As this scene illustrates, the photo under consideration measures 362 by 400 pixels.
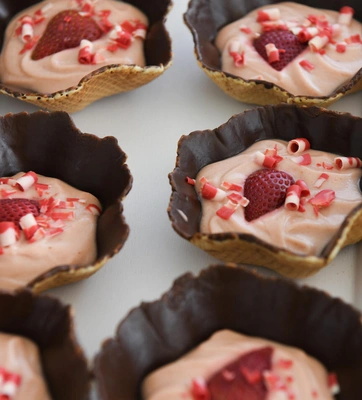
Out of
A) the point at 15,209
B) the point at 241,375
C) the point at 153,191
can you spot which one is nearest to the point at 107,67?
the point at 153,191

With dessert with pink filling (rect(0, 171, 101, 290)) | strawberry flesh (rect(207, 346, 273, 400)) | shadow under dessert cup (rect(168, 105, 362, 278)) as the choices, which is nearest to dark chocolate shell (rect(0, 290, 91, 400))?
dessert with pink filling (rect(0, 171, 101, 290))

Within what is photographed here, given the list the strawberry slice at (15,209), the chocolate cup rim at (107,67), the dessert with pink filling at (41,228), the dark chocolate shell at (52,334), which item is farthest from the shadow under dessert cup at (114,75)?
the dark chocolate shell at (52,334)

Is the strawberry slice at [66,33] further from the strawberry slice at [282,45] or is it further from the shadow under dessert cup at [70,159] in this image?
the strawberry slice at [282,45]

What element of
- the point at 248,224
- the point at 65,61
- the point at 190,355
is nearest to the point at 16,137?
the point at 65,61

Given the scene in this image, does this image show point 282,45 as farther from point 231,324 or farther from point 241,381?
point 241,381

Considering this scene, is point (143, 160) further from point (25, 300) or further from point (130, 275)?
point (25, 300)

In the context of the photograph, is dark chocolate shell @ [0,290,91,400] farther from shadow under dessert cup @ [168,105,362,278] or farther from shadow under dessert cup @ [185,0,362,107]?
shadow under dessert cup @ [185,0,362,107]
